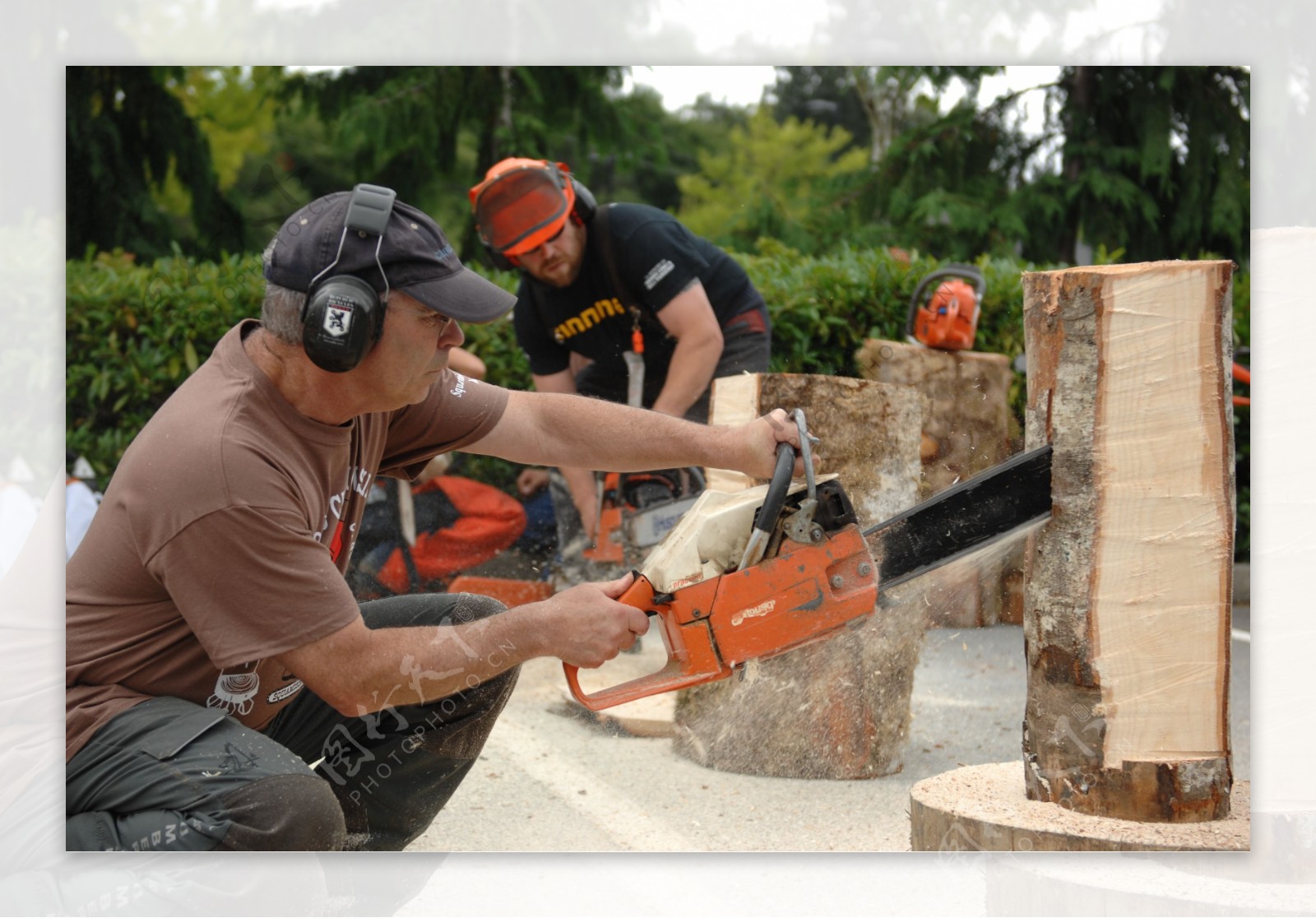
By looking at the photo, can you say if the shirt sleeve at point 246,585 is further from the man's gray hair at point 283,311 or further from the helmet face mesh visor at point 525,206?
the helmet face mesh visor at point 525,206

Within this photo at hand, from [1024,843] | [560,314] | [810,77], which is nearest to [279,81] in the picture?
[560,314]

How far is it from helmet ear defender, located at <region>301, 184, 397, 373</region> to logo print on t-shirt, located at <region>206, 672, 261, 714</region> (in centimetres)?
51

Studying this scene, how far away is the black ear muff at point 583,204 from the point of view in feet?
11.4

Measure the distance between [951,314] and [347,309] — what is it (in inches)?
101

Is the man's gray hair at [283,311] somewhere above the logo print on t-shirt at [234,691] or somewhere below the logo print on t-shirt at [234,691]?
above

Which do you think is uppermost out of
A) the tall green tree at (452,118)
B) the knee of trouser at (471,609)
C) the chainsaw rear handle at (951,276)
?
the tall green tree at (452,118)

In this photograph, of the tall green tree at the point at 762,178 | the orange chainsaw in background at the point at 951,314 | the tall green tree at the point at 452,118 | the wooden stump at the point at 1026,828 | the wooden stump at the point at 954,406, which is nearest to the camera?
the wooden stump at the point at 1026,828

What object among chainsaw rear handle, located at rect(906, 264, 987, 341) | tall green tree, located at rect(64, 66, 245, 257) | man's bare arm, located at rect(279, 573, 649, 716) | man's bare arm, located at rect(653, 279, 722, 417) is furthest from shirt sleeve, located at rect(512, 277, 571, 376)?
man's bare arm, located at rect(279, 573, 649, 716)

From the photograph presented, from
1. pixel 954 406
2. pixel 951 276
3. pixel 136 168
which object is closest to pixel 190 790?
pixel 954 406

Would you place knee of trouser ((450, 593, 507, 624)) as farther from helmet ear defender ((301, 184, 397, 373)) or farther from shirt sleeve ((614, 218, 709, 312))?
shirt sleeve ((614, 218, 709, 312))

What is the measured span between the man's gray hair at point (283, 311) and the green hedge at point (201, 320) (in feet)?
9.42

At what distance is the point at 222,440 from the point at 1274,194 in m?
2.09

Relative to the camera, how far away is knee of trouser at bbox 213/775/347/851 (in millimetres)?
1547

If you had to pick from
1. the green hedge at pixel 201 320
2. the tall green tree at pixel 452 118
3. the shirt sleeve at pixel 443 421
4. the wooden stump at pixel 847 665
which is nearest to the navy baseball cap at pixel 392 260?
the shirt sleeve at pixel 443 421
